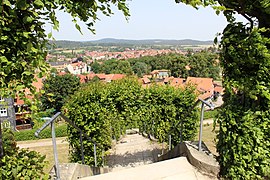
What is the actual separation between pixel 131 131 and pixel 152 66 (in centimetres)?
6864

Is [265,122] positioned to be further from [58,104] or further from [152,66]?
[152,66]

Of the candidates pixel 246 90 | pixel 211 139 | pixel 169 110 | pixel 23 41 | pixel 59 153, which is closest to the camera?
pixel 23 41

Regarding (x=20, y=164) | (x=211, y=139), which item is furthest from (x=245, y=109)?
(x=211, y=139)

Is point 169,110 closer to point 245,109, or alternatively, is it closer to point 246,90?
point 245,109

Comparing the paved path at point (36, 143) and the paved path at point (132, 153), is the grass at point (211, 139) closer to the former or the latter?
the paved path at point (132, 153)

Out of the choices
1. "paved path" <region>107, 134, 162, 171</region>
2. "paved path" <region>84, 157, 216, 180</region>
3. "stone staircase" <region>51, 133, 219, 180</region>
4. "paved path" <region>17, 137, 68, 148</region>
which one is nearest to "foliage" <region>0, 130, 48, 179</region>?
"stone staircase" <region>51, 133, 219, 180</region>

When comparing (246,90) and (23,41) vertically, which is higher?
(23,41)

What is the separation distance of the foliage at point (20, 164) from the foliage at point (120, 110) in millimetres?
4673

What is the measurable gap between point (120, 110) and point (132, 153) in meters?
1.45

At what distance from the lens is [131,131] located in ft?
39.7

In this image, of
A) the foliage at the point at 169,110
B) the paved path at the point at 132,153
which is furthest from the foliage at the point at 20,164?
the foliage at the point at 169,110

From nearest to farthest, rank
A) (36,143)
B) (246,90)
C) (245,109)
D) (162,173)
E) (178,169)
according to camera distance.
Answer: (246,90)
(245,109)
(162,173)
(178,169)
(36,143)

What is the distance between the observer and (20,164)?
2297 mm

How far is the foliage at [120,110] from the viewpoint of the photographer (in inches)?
285
